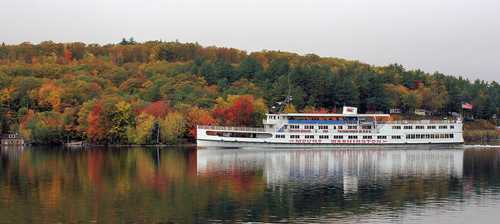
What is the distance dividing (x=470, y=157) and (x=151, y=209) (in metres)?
45.8

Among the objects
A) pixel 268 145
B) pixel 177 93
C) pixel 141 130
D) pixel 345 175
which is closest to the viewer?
pixel 345 175

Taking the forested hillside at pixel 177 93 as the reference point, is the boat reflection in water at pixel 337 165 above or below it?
below

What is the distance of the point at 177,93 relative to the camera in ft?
391

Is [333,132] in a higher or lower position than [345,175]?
higher

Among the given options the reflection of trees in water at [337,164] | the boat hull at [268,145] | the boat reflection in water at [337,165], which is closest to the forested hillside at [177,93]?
the boat hull at [268,145]

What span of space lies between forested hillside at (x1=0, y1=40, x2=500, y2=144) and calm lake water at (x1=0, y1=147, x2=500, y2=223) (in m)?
27.4

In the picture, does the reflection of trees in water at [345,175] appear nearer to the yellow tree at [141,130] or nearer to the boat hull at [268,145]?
the boat hull at [268,145]

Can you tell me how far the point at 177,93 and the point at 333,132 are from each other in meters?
33.9

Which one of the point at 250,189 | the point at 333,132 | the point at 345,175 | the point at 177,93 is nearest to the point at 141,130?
the point at 177,93

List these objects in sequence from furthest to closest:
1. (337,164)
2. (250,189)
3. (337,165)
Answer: (337,164) → (337,165) → (250,189)

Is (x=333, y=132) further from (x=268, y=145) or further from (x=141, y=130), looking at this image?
(x=141, y=130)

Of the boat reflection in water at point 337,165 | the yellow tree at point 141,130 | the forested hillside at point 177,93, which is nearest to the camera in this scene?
the boat reflection in water at point 337,165

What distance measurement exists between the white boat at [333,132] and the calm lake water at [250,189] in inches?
546

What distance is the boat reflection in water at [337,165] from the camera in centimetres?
5500
